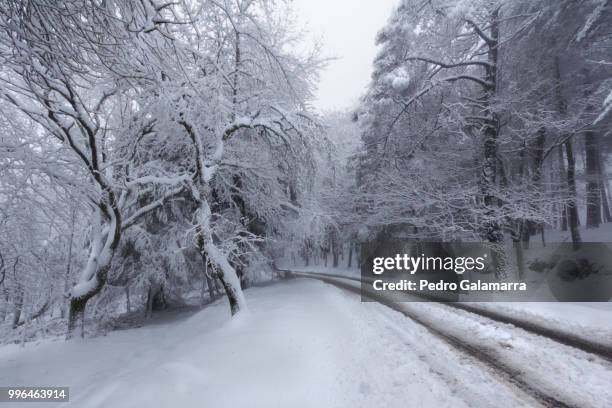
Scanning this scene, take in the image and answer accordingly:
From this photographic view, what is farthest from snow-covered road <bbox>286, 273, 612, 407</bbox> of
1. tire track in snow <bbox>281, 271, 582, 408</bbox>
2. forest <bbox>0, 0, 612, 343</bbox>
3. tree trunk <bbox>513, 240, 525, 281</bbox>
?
tree trunk <bbox>513, 240, 525, 281</bbox>

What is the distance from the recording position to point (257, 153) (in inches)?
422

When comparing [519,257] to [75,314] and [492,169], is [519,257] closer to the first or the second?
[492,169]

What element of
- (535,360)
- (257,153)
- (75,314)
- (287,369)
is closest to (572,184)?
(535,360)

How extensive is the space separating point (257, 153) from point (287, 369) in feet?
24.8

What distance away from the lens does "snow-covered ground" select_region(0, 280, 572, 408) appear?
3941 mm

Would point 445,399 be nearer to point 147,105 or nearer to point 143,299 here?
point 147,105

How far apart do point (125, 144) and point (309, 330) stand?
23.7ft

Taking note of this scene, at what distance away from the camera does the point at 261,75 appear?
8.53 meters

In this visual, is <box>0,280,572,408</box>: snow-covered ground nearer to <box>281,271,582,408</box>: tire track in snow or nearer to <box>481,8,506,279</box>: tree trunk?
<box>281,271,582,408</box>: tire track in snow

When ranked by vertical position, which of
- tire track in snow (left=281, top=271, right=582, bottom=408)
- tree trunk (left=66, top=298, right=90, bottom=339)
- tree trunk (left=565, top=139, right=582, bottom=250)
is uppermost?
tree trunk (left=565, top=139, right=582, bottom=250)

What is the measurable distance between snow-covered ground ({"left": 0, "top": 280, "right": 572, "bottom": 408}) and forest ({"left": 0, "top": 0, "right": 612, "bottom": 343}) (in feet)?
5.91

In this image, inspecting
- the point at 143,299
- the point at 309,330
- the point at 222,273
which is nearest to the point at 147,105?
the point at 222,273

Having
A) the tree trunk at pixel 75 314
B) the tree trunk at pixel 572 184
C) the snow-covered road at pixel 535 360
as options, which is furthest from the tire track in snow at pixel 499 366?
the tree trunk at pixel 75 314

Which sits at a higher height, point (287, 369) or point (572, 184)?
point (572, 184)
